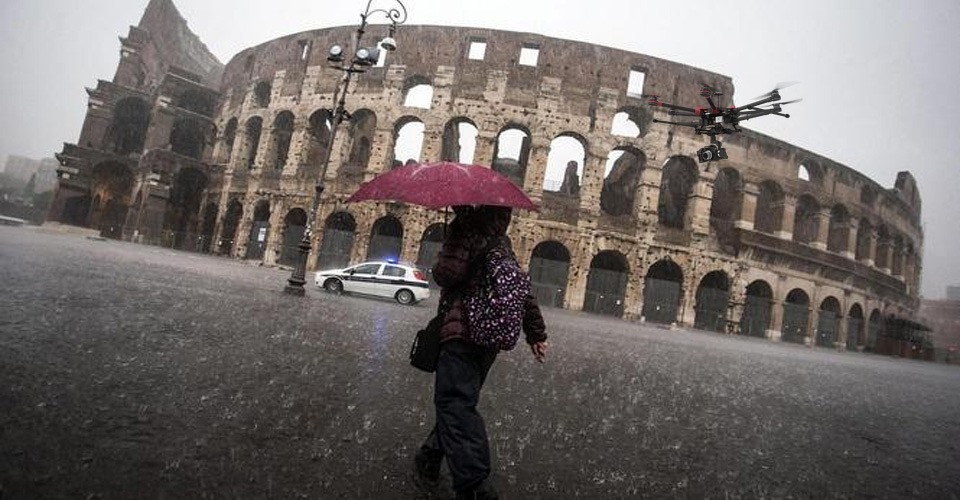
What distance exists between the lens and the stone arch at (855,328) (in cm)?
2475

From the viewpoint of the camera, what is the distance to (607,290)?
19656mm

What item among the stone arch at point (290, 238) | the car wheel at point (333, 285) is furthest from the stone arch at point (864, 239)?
the stone arch at point (290, 238)

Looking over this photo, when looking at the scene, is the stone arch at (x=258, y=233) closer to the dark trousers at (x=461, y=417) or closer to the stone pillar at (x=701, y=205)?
the stone pillar at (x=701, y=205)

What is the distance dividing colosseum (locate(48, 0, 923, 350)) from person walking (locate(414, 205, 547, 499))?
1597cm

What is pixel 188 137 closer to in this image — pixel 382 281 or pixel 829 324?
pixel 382 281

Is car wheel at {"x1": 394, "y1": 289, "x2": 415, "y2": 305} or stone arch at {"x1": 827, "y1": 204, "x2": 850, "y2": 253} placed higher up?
stone arch at {"x1": 827, "y1": 204, "x2": 850, "y2": 253}

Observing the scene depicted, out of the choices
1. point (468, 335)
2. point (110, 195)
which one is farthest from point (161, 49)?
point (468, 335)

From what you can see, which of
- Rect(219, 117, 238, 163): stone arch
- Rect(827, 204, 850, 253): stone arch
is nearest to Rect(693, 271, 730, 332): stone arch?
Rect(827, 204, 850, 253): stone arch

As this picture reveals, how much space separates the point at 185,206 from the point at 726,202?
1171 inches

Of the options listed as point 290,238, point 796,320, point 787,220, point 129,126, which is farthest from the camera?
point 129,126

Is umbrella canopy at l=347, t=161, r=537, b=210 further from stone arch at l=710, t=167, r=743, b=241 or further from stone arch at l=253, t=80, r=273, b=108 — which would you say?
stone arch at l=253, t=80, r=273, b=108

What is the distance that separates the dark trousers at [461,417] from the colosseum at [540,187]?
16151mm

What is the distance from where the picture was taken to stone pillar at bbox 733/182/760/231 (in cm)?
2084

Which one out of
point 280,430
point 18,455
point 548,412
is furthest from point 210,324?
point 548,412
